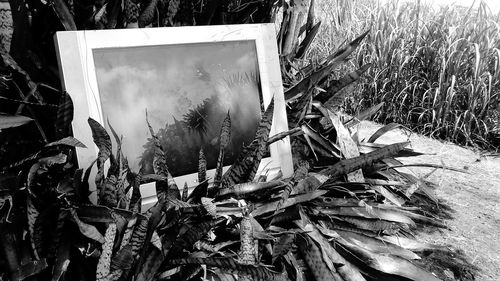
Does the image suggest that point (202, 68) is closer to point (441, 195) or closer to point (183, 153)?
point (183, 153)

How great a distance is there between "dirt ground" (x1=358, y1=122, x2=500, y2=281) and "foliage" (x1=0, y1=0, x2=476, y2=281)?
26cm

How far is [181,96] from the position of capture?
1.81m

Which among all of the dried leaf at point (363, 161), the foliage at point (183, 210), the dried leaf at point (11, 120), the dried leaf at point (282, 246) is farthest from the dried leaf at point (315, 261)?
the dried leaf at point (11, 120)

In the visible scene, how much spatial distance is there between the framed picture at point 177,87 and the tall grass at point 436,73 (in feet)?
9.84

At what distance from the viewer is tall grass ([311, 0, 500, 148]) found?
14.7ft

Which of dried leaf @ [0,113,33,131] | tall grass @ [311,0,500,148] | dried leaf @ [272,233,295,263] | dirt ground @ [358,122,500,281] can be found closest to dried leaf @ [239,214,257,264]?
dried leaf @ [272,233,295,263]

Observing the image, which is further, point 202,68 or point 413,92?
point 413,92

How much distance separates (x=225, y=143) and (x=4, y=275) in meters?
0.83

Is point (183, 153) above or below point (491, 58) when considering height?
above

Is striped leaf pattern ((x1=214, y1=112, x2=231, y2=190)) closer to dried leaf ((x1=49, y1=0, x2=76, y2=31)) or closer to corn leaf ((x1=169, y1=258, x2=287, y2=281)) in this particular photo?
corn leaf ((x1=169, y1=258, x2=287, y2=281))

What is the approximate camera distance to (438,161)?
3.71m

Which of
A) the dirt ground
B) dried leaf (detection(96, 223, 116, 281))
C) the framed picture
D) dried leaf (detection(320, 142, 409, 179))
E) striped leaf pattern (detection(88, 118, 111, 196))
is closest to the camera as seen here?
dried leaf (detection(96, 223, 116, 281))

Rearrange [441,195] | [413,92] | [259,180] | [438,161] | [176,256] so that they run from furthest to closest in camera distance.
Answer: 1. [413,92]
2. [438,161]
3. [441,195]
4. [259,180]
5. [176,256]

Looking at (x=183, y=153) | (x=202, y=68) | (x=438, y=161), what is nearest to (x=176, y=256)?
(x=183, y=153)
